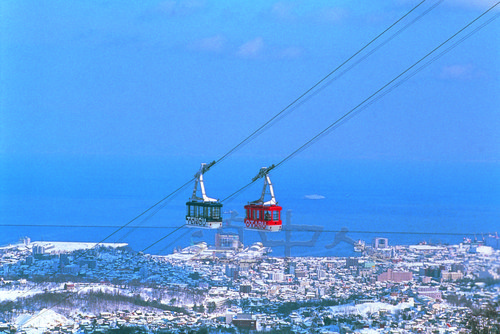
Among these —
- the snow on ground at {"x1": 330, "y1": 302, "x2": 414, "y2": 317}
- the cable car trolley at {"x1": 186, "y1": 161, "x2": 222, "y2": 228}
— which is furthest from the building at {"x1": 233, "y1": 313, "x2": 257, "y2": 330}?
the cable car trolley at {"x1": 186, "y1": 161, "x2": 222, "y2": 228}

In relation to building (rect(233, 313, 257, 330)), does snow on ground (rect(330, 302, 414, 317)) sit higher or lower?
higher

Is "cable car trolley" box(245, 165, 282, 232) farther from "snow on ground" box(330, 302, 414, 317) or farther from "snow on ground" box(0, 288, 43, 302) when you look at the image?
"snow on ground" box(0, 288, 43, 302)

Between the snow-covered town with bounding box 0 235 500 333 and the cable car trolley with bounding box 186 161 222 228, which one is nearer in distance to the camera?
the cable car trolley with bounding box 186 161 222 228

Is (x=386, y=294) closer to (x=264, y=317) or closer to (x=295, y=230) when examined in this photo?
(x=264, y=317)

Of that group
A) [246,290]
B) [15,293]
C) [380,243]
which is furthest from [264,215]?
[380,243]

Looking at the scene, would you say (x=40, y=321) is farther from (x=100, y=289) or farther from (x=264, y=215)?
(x=264, y=215)

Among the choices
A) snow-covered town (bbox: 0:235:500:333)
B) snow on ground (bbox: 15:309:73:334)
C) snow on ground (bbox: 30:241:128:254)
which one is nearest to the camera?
snow-covered town (bbox: 0:235:500:333)

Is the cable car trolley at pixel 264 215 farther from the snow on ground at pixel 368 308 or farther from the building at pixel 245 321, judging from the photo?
the snow on ground at pixel 368 308
